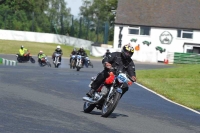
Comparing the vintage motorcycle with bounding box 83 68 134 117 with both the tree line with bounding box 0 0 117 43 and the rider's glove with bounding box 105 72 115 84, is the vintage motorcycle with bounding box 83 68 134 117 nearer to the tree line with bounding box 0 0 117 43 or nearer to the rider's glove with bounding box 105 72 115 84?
the rider's glove with bounding box 105 72 115 84

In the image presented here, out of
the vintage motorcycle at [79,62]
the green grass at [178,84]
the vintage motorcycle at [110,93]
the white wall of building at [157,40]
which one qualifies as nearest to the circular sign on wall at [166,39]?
the white wall of building at [157,40]

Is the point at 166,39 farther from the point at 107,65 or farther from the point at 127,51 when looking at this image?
the point at 107,65

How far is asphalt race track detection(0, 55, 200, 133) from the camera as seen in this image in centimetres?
1101

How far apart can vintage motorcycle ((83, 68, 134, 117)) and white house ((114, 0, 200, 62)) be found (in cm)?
5603

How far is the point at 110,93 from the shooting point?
1335 centimetres

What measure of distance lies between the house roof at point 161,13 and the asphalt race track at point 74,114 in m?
50.0

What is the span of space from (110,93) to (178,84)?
15.1 meters

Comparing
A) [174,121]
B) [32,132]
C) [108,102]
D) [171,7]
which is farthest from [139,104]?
[171,7]

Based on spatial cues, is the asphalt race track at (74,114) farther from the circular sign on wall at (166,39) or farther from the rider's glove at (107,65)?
the circular sign on wall at (166,39)

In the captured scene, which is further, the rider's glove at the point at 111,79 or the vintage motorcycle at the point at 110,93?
the rider's glove at the point at 111,79

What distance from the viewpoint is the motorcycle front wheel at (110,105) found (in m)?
13.1

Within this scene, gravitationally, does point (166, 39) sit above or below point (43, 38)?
above

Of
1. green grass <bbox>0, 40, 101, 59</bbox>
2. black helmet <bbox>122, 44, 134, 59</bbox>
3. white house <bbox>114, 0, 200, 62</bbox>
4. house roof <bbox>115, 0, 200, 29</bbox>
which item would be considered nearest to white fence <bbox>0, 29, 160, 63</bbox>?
green grass <bbox>0, 40, 101, 59</bbox>

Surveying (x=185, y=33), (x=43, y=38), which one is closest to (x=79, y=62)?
(x=43, y=38)
